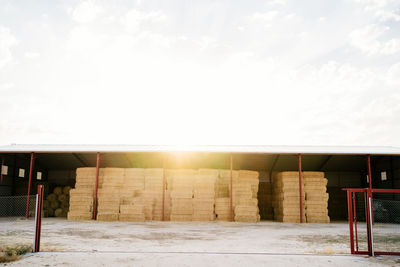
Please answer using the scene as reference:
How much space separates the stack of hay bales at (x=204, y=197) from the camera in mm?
18688

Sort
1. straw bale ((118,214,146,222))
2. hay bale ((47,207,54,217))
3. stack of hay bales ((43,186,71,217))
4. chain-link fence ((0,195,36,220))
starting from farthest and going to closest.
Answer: chain-link fence ((0,195,36,220))
stack of hay bales ((43,186,71,217))
hay bale ((47,207,54,217))
straw bale ((118,214,146,222))

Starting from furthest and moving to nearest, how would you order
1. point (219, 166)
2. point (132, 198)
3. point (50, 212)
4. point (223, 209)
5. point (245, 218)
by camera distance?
point (219, 166) → point (50, 212) → point (223, 209) → point (132, 198) → point (245, 218)

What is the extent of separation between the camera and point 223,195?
19.8m

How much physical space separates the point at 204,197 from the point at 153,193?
2696mm

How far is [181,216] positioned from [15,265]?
12094mm

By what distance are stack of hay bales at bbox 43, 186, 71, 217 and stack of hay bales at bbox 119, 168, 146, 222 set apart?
5.89m

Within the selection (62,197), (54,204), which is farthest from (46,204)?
(62,197)

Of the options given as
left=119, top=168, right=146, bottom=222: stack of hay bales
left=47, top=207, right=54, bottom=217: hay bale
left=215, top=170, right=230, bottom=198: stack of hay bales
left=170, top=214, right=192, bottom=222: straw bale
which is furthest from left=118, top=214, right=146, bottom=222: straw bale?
left=47, top=207, right=54, bottom=217: hay bale

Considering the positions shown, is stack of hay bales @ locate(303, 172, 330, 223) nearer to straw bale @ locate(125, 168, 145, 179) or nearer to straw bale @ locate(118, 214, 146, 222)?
straw bale @ locate(118, 214, 146, 222)

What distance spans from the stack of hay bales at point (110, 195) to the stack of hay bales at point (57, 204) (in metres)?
5.22

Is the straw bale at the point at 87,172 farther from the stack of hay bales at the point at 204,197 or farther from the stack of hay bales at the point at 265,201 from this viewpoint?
the stack of hay bales at the point at 265,201

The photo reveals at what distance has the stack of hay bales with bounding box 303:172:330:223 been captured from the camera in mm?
18812

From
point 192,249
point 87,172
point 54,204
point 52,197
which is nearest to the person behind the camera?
point 192,249

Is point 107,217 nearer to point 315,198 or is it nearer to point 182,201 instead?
point 182,201
